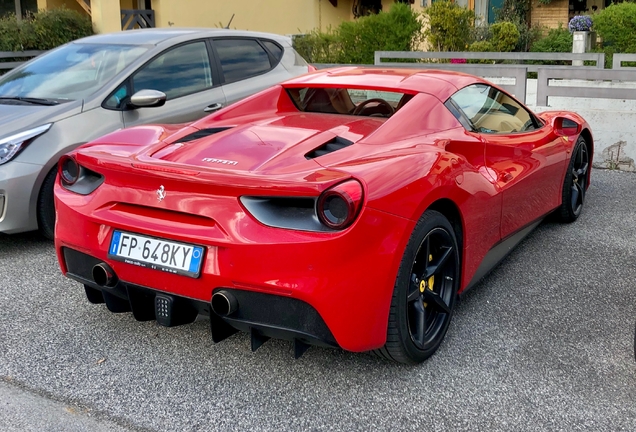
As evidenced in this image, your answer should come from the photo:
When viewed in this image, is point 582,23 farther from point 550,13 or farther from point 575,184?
point 575,184

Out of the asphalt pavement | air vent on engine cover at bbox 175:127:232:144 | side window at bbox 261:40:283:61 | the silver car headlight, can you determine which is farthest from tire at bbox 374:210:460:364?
side window at bbox 261:40:283:61

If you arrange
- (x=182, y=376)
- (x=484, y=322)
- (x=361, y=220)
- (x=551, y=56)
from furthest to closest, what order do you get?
(x=551, y=56)
(x=484, y=322)
(x=182, y=376)
(x=361, y=220)

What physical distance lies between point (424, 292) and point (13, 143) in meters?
3.16

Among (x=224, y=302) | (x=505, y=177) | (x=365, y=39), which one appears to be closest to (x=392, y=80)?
(x=505, y=177)

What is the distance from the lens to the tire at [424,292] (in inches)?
122

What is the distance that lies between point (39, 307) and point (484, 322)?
2.54 metres

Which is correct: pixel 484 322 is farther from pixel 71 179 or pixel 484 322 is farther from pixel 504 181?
pixel 71 179

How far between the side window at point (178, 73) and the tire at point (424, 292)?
10.5 ft

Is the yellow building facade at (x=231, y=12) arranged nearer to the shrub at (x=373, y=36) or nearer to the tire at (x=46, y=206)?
the shrub at (x=373, y=36)

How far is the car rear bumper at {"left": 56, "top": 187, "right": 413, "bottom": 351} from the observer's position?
2.81 m

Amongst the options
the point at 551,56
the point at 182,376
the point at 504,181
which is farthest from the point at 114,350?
the point at 551,56

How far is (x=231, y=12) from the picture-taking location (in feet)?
60.0

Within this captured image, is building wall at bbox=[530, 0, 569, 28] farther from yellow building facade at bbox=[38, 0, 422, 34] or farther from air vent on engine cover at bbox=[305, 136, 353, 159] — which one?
air vent on engine cover at bbox=[305, 136, 353, 159]

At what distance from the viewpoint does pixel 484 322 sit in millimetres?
3906
